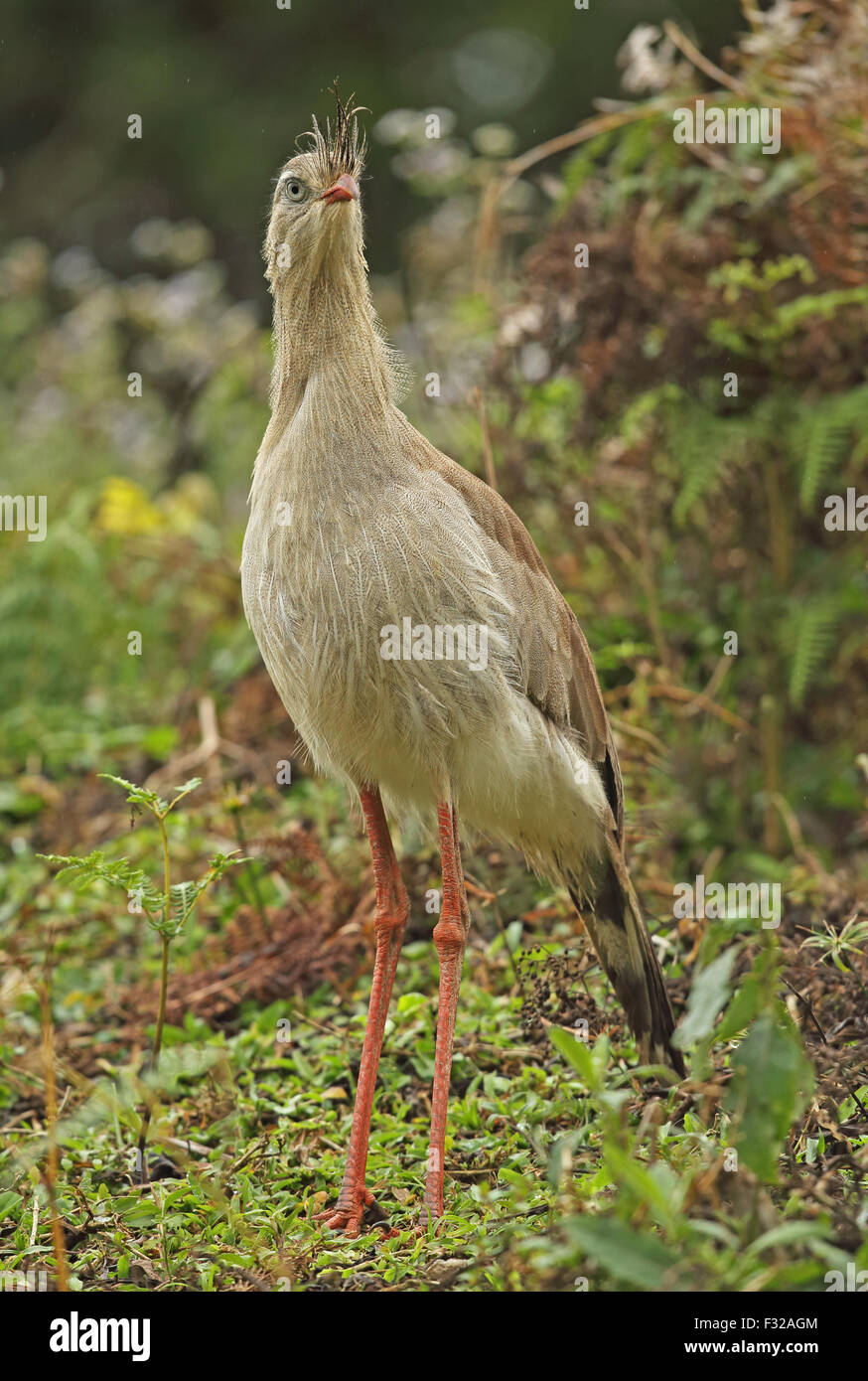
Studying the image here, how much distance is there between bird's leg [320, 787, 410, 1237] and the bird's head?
47.5 inches

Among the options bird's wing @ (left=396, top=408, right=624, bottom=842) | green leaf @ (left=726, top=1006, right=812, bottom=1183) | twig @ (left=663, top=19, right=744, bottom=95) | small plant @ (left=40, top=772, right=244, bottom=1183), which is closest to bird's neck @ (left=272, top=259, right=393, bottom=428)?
bird's wing @ (left=396, top=408, right=624, bottom=842)

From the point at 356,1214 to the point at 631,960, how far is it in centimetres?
88

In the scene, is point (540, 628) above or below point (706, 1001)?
above

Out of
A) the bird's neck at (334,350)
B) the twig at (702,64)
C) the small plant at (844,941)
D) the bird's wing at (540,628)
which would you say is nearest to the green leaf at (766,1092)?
the small plant at (844,941)

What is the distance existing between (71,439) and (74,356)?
0.60 metres

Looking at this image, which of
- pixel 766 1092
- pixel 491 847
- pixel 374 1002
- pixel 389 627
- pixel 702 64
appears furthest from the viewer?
pixel 702 64

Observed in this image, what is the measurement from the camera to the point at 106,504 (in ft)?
21.4

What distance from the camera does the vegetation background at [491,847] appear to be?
2.66 m

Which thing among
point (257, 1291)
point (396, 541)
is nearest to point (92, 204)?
point (396, 541)

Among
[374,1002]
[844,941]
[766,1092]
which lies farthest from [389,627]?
[766,1092]

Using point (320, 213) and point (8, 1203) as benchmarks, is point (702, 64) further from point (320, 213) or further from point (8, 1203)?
point (8, 1203)

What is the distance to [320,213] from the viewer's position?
3061 mm

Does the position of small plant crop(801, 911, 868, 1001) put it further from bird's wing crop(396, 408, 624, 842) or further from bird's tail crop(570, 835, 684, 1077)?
bird's wing crop(396, 408, 624, 842)

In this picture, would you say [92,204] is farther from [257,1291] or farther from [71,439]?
[257,1291]
